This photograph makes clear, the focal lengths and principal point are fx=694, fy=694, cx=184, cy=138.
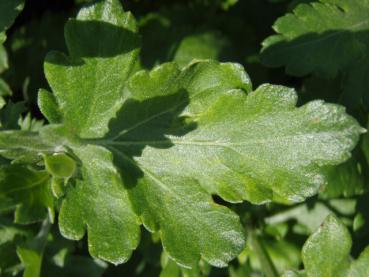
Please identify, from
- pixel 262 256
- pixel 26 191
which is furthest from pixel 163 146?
pixel 262 256

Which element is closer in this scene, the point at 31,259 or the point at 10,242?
the point at 31,259

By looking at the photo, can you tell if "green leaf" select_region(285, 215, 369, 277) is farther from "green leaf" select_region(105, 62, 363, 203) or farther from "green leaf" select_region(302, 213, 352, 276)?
"green leaf" select_region(105, 62, 363, 203)

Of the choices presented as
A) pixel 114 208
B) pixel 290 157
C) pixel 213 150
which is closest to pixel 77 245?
pixel 114 208

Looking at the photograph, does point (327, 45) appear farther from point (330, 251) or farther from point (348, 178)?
point (330, 251)

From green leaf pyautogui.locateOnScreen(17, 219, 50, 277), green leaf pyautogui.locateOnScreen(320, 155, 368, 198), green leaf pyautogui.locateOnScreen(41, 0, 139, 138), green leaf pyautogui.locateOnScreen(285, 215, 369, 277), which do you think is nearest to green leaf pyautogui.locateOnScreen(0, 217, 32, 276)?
green leaf pyautogui.locateOnScreen(17, 219, 50, 277)

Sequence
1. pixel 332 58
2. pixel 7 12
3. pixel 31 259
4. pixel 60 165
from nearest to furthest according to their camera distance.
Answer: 1. pixel 60 165
2. pixel 31 259
3. pixel 7 12
4. pixel 332 58

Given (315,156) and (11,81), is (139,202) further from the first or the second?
(11,81)
